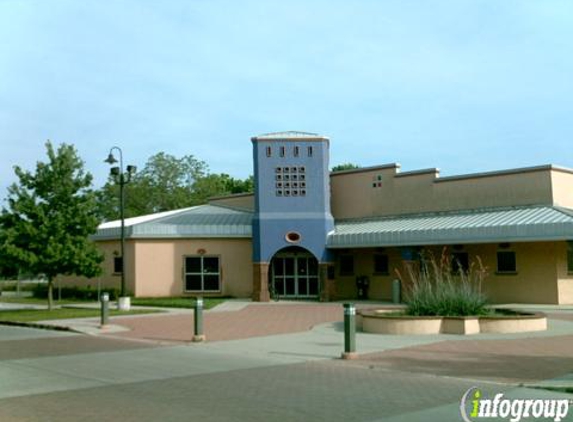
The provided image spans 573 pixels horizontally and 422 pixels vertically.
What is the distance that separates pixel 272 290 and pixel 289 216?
395cm

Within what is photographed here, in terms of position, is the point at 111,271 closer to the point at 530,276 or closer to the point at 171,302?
the point at 171,302

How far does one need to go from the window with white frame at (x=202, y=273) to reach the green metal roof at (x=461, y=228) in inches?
265

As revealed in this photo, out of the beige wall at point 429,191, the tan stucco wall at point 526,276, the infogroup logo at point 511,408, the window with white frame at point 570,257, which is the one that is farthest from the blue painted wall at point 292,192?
the infogroup logo at point 511,408

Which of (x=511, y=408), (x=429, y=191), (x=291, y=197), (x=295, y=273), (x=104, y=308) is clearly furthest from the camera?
(x=295, y=273)

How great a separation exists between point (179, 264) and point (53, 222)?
9563mm

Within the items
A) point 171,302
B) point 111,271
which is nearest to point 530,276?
point 171,302

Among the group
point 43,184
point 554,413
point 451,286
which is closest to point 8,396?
point 554,413

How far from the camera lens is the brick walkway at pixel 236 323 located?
18875mm

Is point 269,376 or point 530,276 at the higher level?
point 530,276

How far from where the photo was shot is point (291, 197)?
115 feet

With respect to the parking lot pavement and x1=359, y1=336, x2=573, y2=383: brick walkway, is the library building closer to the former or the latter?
the parking lot pavement

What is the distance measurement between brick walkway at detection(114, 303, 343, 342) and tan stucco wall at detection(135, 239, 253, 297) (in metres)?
7.92

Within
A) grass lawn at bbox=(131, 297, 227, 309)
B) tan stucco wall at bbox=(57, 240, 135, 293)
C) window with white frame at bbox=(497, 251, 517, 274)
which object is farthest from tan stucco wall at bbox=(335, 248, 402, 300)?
tan stucco wall at bbox=(57, 240, 135, 293)

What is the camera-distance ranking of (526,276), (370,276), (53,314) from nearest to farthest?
(53,314)
(526,276)
(370,276)
